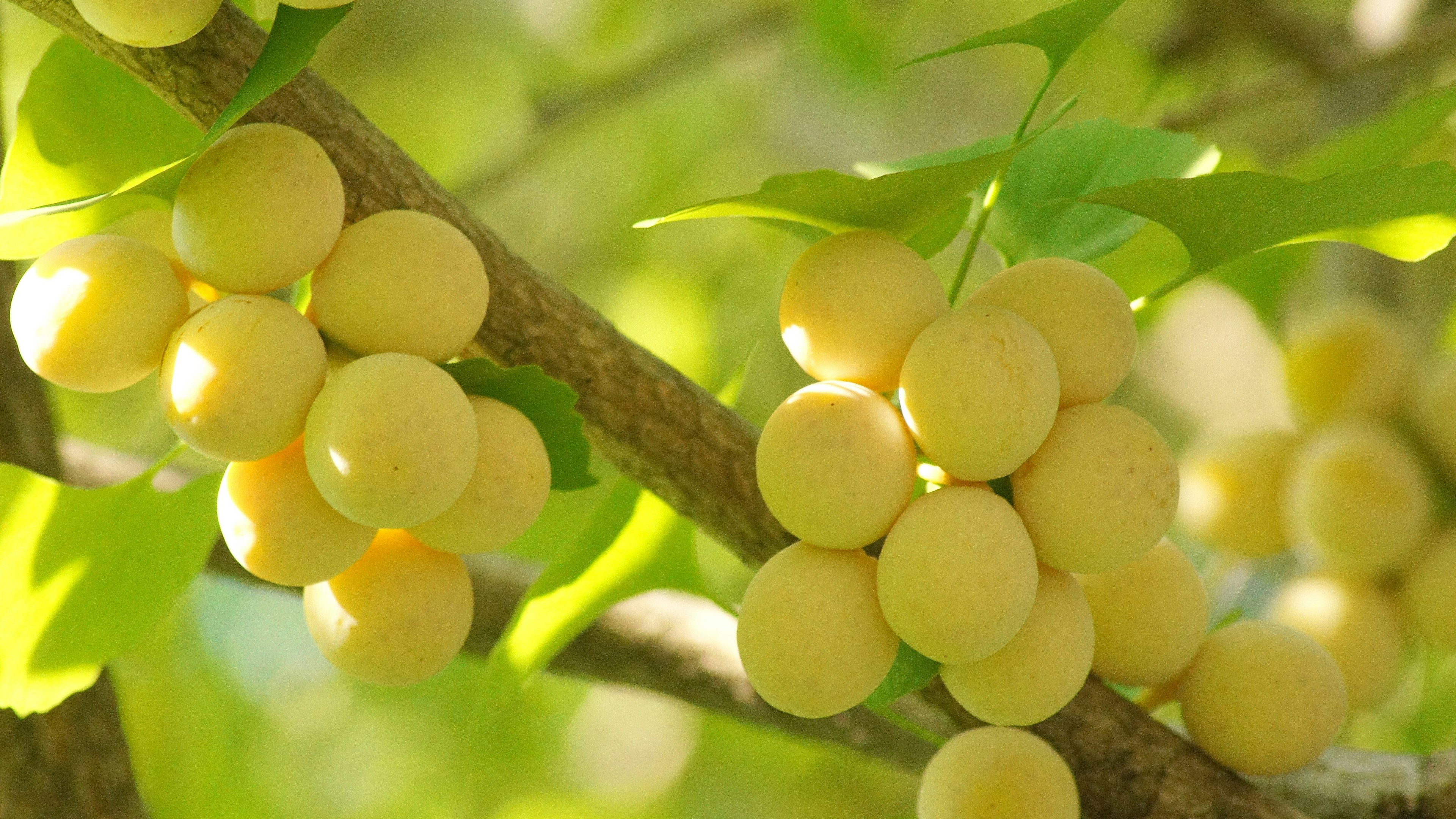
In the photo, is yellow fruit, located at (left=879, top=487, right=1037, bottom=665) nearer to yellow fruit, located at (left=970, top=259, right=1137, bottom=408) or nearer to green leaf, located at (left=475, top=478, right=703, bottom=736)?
yellow fruit, located at (left=970, top=259, right=1137, bottom=408)

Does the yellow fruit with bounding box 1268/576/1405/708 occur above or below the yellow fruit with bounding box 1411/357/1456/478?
below

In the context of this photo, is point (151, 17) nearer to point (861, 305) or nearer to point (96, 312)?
point (96, 312)

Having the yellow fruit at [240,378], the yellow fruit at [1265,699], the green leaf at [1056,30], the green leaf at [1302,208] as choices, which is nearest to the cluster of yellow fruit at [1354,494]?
the yellow fruit at [1265,699]

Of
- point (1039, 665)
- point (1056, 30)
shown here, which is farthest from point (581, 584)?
point (1056, 30)

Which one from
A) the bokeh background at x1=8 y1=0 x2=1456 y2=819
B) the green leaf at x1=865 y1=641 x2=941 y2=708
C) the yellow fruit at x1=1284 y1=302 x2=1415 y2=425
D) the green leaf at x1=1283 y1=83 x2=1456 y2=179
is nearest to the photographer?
the green leaf at x1=865 y1=641 x2=941 y2=708

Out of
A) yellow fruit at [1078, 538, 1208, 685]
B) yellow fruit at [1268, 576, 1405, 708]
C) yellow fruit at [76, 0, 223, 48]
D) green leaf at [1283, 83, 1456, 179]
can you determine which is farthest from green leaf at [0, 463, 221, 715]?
yellow fruit at [1268, 576, 1405, 708]

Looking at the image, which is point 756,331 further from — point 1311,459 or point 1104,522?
point 1104,522

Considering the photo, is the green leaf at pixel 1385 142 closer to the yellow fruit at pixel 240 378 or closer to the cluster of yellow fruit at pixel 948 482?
the cluster of yellow fruit at pixel 948 482
